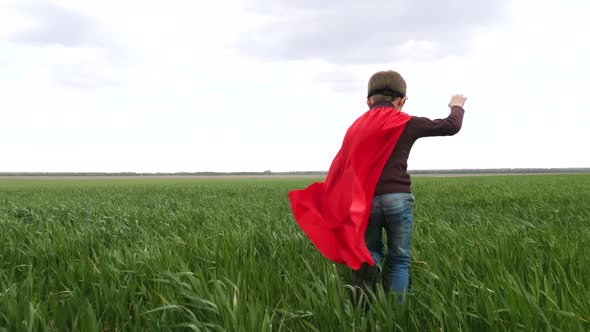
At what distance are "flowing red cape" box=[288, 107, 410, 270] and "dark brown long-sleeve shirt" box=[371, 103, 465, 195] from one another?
70 mm

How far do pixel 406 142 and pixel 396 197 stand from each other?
1.51 feet

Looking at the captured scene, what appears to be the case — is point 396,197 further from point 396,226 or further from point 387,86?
point 387,86

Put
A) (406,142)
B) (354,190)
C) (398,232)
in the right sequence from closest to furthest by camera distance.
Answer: (354,190)
(398,232)
(406,142)

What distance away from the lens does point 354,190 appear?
2.98 metres

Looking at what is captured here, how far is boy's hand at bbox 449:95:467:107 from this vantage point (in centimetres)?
328

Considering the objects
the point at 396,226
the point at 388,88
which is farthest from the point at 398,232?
the point at 388,88

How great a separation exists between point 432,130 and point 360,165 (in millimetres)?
645

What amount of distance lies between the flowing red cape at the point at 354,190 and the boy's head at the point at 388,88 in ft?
0.47

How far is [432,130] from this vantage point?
3.15 metres

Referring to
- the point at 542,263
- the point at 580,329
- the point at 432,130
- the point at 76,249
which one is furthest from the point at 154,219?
the point at 580,329

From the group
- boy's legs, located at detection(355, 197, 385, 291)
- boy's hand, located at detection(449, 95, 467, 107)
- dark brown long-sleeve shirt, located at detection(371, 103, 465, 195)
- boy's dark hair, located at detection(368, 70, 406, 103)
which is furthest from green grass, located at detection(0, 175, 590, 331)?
boy's dark hair, located at detection(368, 70, 406, 103)

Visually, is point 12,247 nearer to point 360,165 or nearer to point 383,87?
point 360,165

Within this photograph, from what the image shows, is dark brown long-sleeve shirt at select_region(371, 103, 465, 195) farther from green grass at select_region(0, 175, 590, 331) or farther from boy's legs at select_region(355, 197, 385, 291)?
green grass at select_region(0, 175, 590, 331)

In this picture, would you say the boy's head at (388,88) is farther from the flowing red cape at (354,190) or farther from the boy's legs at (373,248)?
the boy's legs at (373,248)
